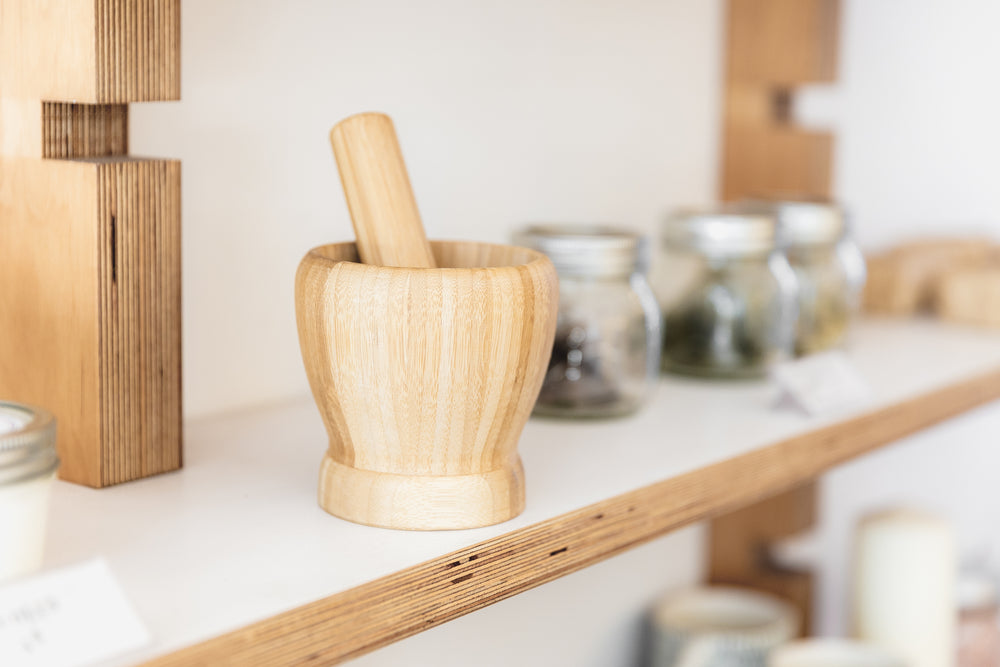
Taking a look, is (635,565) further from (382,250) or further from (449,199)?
(382,250)

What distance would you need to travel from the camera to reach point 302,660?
437 mm

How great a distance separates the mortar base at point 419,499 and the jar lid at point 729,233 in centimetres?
35

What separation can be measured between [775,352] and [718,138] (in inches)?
11.6

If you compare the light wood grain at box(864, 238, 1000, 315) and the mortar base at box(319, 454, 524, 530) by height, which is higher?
the light wood grain at box(864, 238, 1000, 315)

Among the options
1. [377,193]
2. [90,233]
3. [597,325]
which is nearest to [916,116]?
[597,325]

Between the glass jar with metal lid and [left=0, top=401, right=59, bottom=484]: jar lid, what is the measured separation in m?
0.60

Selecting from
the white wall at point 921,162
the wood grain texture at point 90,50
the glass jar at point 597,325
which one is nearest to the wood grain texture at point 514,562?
the glass jar at point 597,325

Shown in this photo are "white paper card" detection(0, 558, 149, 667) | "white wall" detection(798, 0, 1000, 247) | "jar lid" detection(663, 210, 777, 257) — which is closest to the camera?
"white paper card" detection(0, 558, 149, 667)

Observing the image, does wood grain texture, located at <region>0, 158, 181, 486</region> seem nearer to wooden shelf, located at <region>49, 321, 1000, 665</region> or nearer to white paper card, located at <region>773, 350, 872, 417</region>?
wooden shelf, located at <region>49, 321, 1000, 665</region>

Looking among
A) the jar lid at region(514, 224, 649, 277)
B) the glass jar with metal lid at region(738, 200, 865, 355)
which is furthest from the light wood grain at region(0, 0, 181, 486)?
the glass jar with metal lid at region(738, 200, 865, 355)

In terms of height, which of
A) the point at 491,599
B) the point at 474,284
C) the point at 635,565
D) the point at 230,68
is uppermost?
the point at 230,68

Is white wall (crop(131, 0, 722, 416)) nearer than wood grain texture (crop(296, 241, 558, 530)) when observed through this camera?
No

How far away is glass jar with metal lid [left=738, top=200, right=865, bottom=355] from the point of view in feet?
2.94

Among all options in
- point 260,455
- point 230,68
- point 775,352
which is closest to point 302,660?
point 260,455
